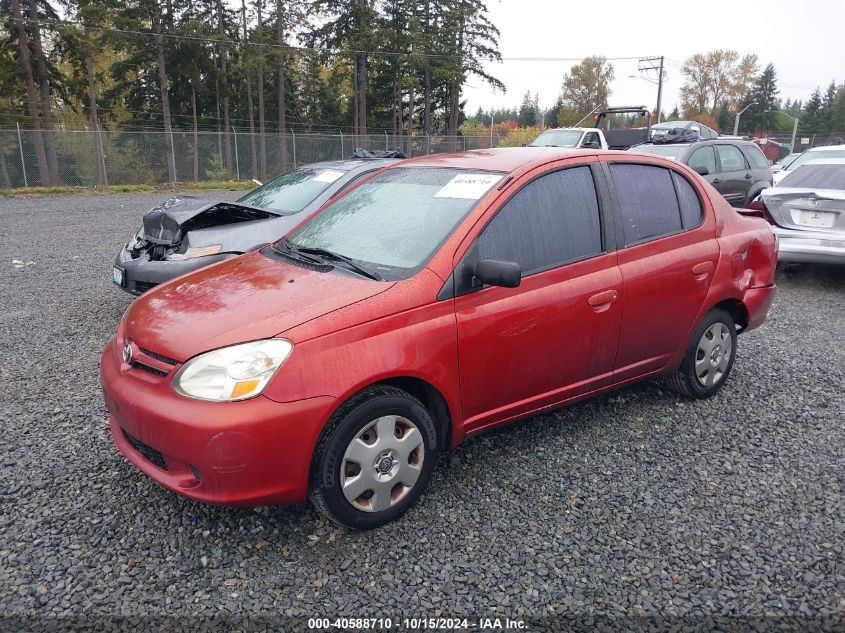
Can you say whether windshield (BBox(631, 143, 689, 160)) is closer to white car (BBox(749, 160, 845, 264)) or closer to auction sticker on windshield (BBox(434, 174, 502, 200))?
white car (BBox(749, 160, 845, 264))

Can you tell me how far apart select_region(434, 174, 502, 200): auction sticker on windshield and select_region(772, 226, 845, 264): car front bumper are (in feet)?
17.7

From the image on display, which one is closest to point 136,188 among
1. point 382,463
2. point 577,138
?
point 577,138

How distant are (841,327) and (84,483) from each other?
673 cm

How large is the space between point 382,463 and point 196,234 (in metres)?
3.80

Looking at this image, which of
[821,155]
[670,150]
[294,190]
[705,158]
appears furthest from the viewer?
[670,150]

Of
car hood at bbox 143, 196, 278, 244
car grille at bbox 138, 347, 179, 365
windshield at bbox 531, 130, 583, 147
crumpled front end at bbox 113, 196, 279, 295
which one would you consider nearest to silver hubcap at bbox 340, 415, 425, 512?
car grille at bbox 138, 347, 179, 365

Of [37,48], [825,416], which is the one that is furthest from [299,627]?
[37,48]

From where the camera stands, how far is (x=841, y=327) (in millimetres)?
6242

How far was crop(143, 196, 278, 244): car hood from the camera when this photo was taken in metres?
5.75

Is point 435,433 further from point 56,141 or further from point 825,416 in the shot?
point 56,141

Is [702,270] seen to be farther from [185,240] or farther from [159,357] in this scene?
[185,240]

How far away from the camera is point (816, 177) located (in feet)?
26.3

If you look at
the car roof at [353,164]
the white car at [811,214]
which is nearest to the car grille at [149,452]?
the car roof at [353,164]

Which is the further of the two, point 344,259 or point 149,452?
point 344,259
